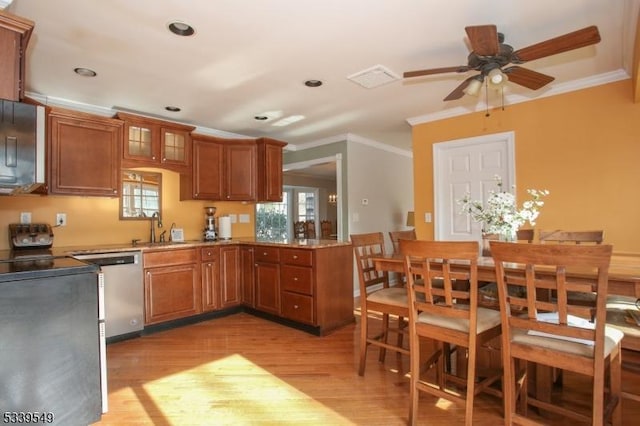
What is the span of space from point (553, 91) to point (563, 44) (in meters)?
1.77

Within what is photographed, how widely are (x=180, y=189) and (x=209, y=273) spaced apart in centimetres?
120

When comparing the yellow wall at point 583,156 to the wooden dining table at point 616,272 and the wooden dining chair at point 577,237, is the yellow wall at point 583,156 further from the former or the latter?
the wooden dining table at point 616,272

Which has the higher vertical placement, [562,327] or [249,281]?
[562,327]

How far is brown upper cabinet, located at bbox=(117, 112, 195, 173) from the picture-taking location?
144 inches

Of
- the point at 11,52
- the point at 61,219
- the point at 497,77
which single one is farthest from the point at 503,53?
the point at 61,219

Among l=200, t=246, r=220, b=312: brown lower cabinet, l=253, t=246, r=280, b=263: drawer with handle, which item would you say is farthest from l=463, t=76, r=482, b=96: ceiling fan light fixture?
l=200, t=246, r=220, b=312: brown lower cabinet

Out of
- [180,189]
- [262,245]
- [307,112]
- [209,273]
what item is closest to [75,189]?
[180,189]

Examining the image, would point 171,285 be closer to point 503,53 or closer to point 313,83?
point 313,83

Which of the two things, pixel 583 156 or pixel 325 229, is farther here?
pixel 325 229

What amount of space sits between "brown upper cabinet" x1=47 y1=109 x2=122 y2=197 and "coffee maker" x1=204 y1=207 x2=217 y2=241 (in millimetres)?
1184

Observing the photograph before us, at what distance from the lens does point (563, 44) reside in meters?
1.95

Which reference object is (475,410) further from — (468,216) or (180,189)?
(180,189)

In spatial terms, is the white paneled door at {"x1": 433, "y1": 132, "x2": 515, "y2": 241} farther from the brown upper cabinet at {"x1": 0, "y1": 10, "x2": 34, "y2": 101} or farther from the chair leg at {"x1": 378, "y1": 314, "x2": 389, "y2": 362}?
the brown upper cabinet at {"x1": 0, "y1": 10, "x2": 34, "y2": 101}

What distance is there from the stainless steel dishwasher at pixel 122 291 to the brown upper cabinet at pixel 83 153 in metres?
0.71
